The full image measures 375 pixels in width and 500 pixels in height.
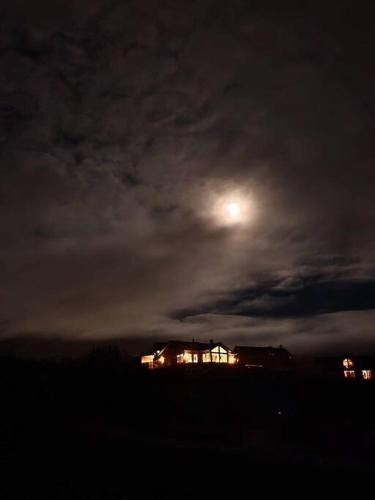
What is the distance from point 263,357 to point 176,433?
56.6 m

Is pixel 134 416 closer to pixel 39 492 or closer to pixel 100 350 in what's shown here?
pixel 39 492

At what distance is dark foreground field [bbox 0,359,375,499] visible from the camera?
1686 cm

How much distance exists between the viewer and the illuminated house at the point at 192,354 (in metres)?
71.8

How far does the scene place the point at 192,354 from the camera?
7244 cm

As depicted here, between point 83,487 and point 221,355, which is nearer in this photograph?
point 83,487

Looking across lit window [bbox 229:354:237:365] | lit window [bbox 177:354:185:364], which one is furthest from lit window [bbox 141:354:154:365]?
lit window [bbox 229:354:237:365]

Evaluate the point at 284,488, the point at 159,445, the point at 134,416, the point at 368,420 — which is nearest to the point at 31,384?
the point at 134,416

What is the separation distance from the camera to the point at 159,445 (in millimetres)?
23656

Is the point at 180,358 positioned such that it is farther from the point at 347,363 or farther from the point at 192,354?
the point at 347,363

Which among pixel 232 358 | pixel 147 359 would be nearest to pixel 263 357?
pixel 232 358

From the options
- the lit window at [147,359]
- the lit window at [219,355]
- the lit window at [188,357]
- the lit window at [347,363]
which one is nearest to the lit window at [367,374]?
the lit window at [347,363]

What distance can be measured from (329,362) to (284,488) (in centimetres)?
7247

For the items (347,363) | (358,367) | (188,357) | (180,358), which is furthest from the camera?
(347,363)

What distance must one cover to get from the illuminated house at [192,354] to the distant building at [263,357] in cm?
275
